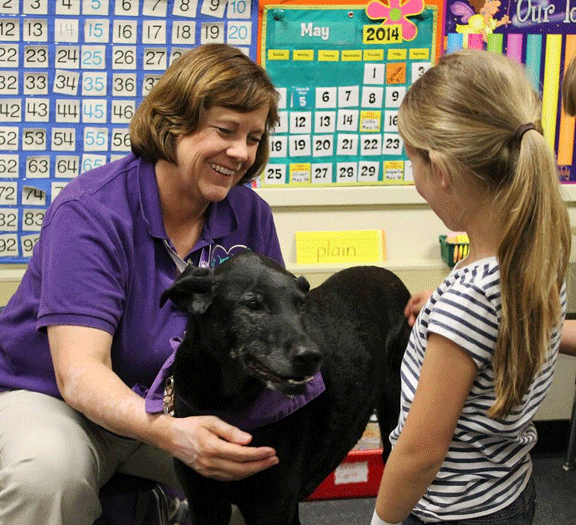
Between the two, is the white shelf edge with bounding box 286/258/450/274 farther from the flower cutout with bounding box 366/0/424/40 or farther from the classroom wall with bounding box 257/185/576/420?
the flower cutout with bounding box 366/0/424/40

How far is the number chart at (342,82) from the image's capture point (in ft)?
8.51

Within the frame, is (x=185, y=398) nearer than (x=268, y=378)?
No

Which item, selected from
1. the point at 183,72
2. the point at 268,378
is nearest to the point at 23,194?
the point at 183,72

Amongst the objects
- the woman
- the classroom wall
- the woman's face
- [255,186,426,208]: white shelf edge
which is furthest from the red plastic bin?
the woman's face

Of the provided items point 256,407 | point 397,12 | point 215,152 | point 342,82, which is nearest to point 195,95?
point 215,152

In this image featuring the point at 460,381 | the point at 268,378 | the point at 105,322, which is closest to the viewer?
the point at 460,381

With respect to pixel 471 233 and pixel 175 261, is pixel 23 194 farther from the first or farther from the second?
pixel 471 233

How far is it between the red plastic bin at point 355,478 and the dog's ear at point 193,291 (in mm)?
1330

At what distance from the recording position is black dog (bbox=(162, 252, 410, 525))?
1.31m

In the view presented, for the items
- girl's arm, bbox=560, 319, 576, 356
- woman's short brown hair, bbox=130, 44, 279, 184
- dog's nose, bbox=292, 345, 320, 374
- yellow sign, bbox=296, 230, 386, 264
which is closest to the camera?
dog's nose, bbox=292, 345, 320, 374

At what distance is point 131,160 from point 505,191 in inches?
37.7

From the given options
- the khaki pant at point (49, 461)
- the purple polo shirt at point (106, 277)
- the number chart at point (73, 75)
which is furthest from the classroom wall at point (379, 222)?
the khaki pant at point (49, 461)

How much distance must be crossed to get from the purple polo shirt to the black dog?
0.75 ft

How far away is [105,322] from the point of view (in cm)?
154
